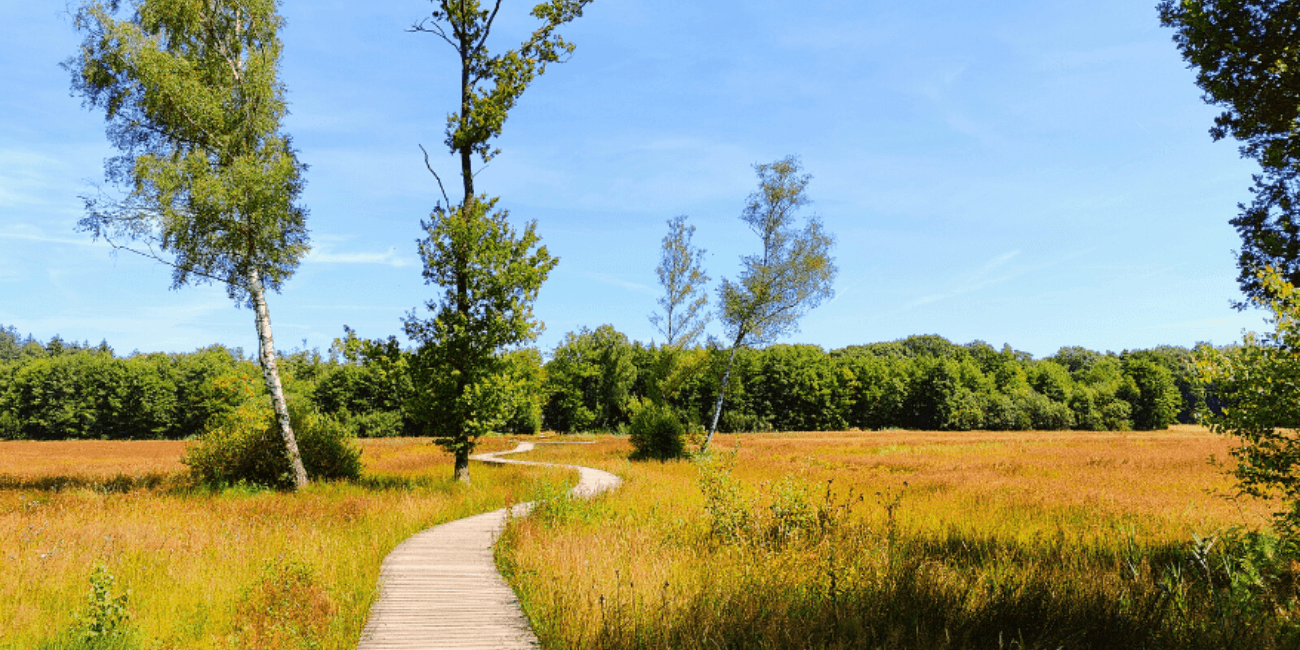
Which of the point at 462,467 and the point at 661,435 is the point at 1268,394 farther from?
the point at 661,435

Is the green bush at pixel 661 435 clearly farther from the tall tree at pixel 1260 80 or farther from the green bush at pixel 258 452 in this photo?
the tall tree at pixel 1260 80

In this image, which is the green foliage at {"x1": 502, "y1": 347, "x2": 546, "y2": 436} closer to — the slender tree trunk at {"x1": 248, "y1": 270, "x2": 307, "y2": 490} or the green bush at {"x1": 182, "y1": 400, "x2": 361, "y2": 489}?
the slender tree trunk at {"x1": 248, "y1": 270, "x2": 307, "y2": 490}

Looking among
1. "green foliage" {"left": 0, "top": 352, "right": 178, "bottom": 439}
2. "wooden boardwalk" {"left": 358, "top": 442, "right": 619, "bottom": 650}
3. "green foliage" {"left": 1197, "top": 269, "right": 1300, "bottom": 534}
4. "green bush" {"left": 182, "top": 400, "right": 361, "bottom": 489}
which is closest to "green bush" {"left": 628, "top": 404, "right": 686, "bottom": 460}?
"green bush" {"left": 182, "top": 400, "right": 361, "bottom": 489}

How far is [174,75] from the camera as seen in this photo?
1545 cm

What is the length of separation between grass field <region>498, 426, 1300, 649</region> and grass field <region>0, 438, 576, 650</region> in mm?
2172

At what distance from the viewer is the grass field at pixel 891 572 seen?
5.48 m

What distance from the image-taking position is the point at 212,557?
853 cm

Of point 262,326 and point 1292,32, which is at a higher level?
point 1292,32

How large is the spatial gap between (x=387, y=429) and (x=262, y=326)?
180 ft

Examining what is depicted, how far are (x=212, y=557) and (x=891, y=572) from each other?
351 inches

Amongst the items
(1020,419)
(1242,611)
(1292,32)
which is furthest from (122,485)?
(1020,419)

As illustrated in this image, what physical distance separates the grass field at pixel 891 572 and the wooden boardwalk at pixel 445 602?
0.97 ft

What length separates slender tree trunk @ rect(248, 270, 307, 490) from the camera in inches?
624

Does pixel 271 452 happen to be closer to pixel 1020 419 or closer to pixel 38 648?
pixel 38 648
